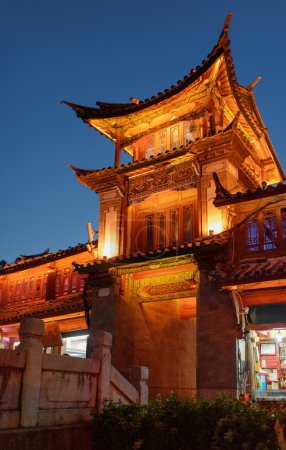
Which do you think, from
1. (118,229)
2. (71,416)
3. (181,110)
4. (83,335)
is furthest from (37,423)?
(181,110)

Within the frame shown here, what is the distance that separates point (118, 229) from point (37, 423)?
11.3 m

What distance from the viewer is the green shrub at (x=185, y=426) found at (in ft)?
27.0

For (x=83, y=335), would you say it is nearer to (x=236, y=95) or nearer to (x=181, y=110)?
(x=181, y=110)

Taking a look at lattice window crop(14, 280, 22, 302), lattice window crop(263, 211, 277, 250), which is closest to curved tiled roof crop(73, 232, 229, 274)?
lattice window crop(263, 211, 277, 250)

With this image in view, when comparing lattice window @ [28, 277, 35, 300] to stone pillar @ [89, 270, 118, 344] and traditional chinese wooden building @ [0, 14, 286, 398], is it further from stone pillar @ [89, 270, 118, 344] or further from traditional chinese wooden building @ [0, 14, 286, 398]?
stone pillar @ [89, 270, 118, 344]

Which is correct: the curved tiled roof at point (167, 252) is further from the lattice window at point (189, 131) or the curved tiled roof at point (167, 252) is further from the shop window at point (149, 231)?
the lattice window at point (189, 131)

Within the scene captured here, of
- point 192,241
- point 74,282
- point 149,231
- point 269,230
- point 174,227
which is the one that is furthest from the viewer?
point 74,282

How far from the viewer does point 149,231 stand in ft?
65.6

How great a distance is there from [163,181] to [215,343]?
725 cm

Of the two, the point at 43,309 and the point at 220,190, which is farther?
the point at 43,309

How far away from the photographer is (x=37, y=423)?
366 inches

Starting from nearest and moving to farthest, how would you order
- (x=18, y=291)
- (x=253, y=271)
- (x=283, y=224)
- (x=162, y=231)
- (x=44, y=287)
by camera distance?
(x=253, y=271) → (x=283, y=224) → (x=162, y=231) → (x=44, y=287) → (x=18, y=291)

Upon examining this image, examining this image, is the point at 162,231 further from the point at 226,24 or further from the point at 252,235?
the point at 226,24

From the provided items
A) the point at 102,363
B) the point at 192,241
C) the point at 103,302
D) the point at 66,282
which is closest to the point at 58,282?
the point at 66,282
